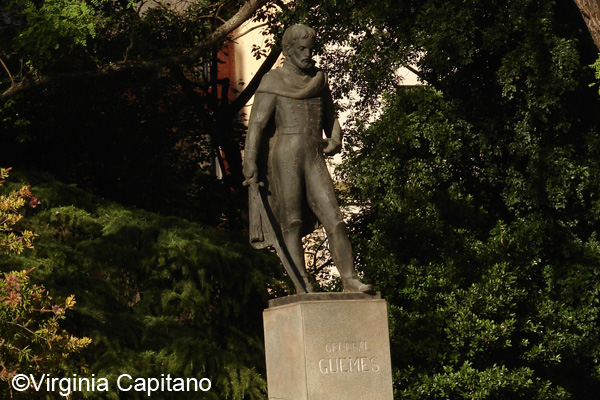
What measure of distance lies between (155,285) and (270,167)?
547 centimetres

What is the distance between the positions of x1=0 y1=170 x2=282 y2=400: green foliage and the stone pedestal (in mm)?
4607

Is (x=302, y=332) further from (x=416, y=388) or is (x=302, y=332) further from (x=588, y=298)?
(x=588, y=298)

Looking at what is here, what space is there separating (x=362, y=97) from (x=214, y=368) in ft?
21.4

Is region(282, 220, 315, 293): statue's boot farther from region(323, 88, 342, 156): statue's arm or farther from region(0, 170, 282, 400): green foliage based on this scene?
region(0, 170, 282, 400): green foliage

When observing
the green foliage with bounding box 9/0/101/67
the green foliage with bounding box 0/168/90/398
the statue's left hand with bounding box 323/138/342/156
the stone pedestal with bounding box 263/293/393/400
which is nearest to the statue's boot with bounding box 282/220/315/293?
the stone pedestal with bounding box 263/293/393/400

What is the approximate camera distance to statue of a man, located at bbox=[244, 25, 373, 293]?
981 centimetres

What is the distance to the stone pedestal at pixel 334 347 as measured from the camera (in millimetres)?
9055

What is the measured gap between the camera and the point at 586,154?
16797 millimetres

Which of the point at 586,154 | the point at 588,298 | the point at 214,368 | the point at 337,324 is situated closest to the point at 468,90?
the point at 586,154

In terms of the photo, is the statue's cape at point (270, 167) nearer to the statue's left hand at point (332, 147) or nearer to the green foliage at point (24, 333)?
the statue's left hand at point (332, 147)

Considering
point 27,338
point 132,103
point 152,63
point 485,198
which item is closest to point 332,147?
point 27,338

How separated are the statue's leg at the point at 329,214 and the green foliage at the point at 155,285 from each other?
4544 millimetres

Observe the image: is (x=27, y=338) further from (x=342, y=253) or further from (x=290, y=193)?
(x=342, y=253)

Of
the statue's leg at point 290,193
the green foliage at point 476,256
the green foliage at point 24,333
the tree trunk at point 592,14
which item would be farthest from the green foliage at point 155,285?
the tree trunk at point 592,14
